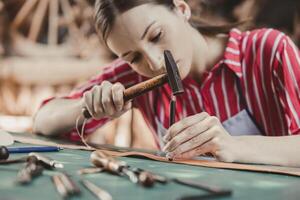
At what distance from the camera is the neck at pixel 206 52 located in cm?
151

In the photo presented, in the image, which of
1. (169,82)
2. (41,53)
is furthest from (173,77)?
(41,53)

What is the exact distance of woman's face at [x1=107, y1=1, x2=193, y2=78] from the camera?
132 cm

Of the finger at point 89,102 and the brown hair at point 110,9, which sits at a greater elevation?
the brown hair at point 110,9

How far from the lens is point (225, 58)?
150 centimetres

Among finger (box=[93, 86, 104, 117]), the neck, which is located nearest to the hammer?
finger (box=[93, 86, 104, 117])

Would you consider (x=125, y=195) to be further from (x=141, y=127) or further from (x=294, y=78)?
(x=141, y=127)

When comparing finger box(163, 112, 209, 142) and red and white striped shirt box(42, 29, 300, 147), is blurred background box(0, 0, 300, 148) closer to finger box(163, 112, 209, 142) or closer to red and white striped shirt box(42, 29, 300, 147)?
red and white striped shirt box(42, 29, 300, 147)

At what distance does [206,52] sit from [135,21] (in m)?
0.31

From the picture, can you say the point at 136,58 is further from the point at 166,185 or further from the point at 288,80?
the point at 166,185

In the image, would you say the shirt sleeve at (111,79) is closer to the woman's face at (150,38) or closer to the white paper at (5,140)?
the woman's face at (150,38)

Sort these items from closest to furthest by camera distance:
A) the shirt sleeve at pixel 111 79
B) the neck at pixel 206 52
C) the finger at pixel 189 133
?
the finger at pixel 189 133 → the neck at pixel 206 52 → the shirt sleeve at pixel 111 79

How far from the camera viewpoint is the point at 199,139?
3.39ft

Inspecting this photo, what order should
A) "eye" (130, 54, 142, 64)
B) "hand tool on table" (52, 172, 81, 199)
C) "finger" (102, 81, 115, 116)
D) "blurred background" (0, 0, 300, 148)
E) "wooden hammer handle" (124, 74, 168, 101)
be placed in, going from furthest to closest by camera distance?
"blurred background" (0, 0, 300, 148)
"eye" (130, 54, 142, 64)
"finger" (102, 81, 115, 116)
"wooden hammer handle" (124, 74, 168, 101)
"hand tool on table" (52, 172, 81, 199)

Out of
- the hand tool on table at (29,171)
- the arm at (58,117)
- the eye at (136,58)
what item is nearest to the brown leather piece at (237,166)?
the hand tool on table at (29,171)
